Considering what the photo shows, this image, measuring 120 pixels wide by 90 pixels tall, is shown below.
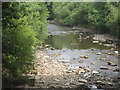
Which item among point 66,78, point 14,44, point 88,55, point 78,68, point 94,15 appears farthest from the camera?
point 94,15

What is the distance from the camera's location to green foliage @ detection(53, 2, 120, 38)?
2486cm

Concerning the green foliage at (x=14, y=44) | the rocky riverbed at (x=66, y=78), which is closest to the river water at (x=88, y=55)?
the rocky riverbed at (x=66, y=78)

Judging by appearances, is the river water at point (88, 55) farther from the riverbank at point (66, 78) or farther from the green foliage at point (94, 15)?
the green foliage at point (94, 15)

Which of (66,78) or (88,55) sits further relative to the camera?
(88,55)

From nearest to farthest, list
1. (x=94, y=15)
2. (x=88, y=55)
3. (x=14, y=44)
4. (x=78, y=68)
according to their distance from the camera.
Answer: (x=14, y=44), (x=78, y=68), (x=88, y=55), (x=94, y=15)

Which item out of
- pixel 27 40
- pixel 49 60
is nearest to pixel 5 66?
pixel 27 40

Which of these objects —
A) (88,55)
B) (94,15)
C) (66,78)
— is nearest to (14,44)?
(66,78)

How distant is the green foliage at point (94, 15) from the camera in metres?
24.9

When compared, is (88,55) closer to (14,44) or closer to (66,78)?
(66,78)

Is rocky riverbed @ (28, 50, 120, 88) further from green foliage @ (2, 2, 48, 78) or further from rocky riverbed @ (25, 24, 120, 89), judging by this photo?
green foliage @ (2, 2, 48, 78)

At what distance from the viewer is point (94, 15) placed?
31.0m

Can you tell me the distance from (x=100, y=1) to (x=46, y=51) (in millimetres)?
17180

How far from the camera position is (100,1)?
3170 cm

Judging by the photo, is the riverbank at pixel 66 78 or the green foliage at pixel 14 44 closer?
the green foliage at pixel 14 44
